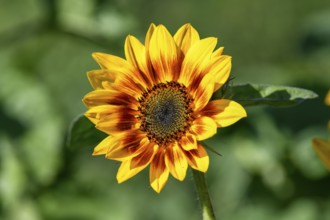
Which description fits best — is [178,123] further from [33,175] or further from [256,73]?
[256,73]

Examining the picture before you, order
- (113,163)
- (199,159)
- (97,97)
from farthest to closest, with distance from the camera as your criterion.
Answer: (113,163) → (97,97) → (199,159)

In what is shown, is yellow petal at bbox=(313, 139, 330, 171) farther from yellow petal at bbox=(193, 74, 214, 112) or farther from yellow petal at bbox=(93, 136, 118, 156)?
yellow petal at bbox=(93, 136, 118, 156)

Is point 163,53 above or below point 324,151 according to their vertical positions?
above

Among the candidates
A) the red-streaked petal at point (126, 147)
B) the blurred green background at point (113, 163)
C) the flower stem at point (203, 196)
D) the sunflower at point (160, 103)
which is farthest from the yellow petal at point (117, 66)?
the blurred green background at point (113, 163)

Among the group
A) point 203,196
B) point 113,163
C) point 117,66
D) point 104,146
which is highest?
point 117,66

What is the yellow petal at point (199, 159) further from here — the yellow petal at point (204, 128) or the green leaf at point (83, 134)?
the green leaf at point (83, 134)

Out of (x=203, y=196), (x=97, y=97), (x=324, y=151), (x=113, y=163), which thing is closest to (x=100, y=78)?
(x=97, y=97)

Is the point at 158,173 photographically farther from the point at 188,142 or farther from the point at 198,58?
the point at 198,58
